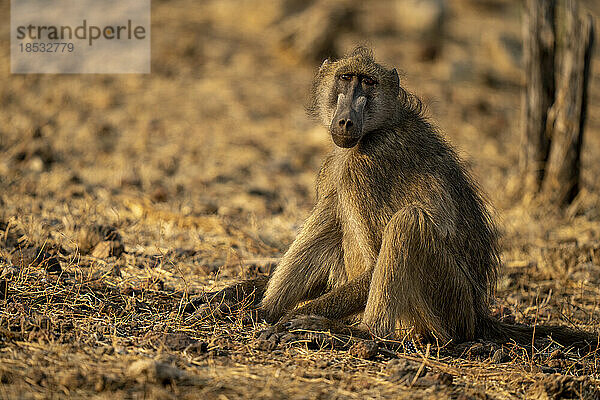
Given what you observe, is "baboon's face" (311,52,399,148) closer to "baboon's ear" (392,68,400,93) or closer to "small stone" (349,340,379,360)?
"baboon's ear" (392,68,400,93)

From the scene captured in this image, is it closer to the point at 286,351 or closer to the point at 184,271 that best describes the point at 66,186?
the point at 184,271

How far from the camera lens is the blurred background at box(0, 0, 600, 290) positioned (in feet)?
16.9

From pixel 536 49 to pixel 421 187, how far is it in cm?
373

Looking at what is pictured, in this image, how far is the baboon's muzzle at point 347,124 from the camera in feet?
11.3

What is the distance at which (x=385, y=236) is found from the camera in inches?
132

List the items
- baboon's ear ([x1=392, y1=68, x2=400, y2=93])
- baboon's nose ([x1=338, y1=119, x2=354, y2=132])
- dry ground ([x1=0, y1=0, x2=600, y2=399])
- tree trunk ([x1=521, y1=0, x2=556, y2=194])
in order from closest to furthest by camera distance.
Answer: dry ground ([x1=0, y1=0, x2=600, y2=399]), baboon's nose ([x1=338, y1=119, x2=354, y2=132]), baboon's ear ([x1=392, y1=68, x2=400, y2=93]), tree trunk ([x1=521, y1=0, x2=556, y2=194])

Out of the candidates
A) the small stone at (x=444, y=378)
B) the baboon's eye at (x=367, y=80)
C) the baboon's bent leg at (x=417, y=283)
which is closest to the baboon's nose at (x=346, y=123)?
the baboon's eye at (x=367, y=80)

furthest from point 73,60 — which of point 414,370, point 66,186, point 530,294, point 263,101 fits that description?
point 414,370

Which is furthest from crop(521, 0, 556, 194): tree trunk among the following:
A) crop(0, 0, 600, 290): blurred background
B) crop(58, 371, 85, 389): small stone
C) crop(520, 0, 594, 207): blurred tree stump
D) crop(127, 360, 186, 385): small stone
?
crop(58, 371, 85, 389): small stone

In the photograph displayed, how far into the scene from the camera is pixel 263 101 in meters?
9.36

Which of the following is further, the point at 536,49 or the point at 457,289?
the point at 536,49

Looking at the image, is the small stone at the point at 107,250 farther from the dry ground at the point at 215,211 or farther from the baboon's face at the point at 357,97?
the baboon's face at the point at 357,97

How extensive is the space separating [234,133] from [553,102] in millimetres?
3689

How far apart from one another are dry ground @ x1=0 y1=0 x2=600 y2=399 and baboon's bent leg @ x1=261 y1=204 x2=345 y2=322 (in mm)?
456
